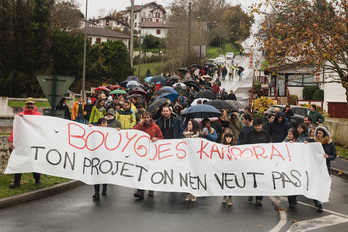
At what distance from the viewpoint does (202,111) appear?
1476 centimetres

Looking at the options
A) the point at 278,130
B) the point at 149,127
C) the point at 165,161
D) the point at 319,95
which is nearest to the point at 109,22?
the point at 319,95

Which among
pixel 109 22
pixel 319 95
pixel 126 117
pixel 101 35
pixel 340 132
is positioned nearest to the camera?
pixel 126 117

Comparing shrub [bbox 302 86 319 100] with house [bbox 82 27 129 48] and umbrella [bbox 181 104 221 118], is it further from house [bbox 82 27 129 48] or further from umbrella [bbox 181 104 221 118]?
house [bbox 82 27 129 48]

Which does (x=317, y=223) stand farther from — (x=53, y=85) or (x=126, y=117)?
(x=126, y=117)

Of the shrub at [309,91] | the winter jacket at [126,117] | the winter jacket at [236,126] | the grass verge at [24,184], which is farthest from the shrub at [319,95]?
the grass verge at [24,184]

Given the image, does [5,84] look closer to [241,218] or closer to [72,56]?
[72,56]

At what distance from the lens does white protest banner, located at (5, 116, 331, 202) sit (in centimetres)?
998

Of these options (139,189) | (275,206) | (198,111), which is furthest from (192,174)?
(198,111)

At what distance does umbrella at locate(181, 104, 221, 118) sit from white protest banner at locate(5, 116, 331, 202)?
14.7ft

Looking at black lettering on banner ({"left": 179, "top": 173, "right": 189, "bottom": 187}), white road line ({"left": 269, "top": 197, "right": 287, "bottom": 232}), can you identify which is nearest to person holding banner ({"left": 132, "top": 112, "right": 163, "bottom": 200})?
black lettering on banner ({"left": 179, "top": 173, "right": 189, "bottom": 187})

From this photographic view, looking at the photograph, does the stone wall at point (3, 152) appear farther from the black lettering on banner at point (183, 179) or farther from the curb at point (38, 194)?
the black lettering on banner at point (183, 179)

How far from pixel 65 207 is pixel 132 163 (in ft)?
4.88

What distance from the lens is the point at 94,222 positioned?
8484 millimetres

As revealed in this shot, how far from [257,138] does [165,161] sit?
2.04 metres
